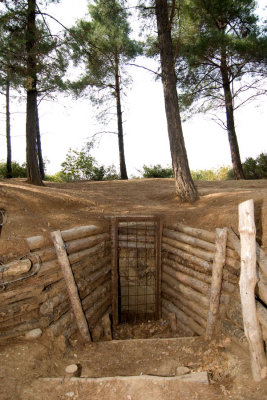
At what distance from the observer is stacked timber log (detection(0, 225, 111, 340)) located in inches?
165

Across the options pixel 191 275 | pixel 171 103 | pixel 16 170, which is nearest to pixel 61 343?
pixel 191 275

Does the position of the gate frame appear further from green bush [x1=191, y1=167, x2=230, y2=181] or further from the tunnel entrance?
green bush [x1=191, y1=167, x2=230, y2=181]

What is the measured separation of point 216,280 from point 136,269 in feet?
9.32

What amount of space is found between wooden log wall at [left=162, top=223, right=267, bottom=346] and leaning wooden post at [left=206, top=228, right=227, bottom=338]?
0.09m

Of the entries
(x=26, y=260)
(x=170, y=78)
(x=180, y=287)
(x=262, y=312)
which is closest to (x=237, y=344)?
(x=262, y=312)

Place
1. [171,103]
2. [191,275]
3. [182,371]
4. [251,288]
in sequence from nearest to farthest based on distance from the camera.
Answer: [251,288] < [182,371] < [191,275] < [171,103]

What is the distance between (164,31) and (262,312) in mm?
8524

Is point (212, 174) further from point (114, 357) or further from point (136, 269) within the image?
point (114, 357)

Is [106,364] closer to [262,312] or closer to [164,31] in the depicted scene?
[262,312]

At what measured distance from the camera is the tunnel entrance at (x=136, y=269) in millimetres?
6824

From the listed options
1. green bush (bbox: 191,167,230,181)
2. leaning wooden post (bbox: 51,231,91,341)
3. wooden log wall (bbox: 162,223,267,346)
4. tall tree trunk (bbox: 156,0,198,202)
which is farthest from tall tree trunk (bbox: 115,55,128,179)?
leaning wooden post (bbox: 51,231,91,341)

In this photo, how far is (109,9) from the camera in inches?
367

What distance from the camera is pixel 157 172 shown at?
1956 cm

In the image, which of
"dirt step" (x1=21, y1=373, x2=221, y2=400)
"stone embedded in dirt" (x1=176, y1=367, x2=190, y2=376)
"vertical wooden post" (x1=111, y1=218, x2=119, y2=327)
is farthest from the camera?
"vertical wooden post" (x1=111, y1=218, x2=119, y2=327)
